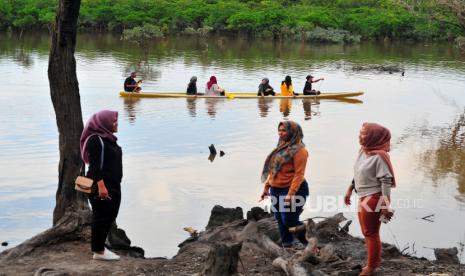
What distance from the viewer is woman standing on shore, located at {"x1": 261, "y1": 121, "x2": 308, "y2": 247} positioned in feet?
21.6

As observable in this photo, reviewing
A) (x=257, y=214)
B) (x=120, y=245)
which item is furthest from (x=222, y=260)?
(x=257, y=214)

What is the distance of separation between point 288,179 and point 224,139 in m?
8.81

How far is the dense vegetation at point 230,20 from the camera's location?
154 feet

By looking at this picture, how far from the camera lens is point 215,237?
772 cm

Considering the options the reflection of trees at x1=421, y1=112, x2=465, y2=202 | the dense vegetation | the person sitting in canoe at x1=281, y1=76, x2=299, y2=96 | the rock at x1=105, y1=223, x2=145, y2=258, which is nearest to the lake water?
the reflection of trees at x1=421, y1=112, x2=465, y2=202

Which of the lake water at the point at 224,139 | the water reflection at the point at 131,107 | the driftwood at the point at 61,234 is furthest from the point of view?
the water reflection at the point at 131,107

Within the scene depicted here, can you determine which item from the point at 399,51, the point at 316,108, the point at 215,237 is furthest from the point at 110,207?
the point at 399,51

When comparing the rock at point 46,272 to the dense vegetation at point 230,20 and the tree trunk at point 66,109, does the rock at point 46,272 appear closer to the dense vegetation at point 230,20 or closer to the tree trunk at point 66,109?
the tree trunk at point 66,109

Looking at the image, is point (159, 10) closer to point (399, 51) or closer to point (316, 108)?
point (399, 51)

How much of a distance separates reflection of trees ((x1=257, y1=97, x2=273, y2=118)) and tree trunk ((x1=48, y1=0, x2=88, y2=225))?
10.8 meters

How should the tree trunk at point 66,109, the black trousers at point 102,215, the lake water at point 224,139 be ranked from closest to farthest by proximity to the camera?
the black trousers at point 102,215 → the tree trunk at point 66,109 → the lake water at point 224,139

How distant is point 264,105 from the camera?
2025cm

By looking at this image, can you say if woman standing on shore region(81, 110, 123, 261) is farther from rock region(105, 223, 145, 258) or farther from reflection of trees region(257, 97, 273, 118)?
reflection of trees region(257, 97, 273, 118)

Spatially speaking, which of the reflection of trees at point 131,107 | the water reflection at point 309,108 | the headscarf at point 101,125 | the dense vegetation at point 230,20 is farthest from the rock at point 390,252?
the dense vegetation at point 230,20
